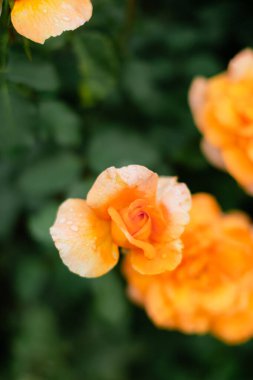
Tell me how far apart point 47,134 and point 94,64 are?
17 cm

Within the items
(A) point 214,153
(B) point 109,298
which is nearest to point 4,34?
(A) point 214,153

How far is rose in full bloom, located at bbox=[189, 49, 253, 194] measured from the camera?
1.10 m

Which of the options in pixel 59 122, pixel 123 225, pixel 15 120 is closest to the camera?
pixel 123 225

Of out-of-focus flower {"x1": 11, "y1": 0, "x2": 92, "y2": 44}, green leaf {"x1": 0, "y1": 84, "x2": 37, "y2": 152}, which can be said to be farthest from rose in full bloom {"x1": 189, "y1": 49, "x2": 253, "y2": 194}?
out-of-focus flower {"x1": 11, "y1": 0, "x2": 92, "y2": 44}

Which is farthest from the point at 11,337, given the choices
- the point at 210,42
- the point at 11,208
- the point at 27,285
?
the point at 210,42

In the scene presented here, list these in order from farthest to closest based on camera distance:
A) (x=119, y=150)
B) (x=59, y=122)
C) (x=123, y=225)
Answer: (x=119, y=150) < (x=59, y=122) < (x=123, y=225)

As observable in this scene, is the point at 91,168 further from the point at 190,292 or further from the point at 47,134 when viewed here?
the point at 190,292

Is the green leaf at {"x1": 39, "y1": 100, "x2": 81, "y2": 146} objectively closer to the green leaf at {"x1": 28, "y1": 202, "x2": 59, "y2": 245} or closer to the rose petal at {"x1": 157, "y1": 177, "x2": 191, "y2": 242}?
the green leaf at {"x1": 28, "y1": 202, "x2": 59, "y2": 245}

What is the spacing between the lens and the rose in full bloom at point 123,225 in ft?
2.26

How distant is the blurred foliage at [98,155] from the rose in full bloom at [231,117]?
130mm

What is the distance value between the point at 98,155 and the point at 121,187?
48cm

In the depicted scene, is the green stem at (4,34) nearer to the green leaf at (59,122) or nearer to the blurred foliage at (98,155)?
the blurred foliage at (98,155)

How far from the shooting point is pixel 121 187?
0.70 metres

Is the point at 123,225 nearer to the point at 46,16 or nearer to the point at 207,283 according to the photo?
the point at 46,16
